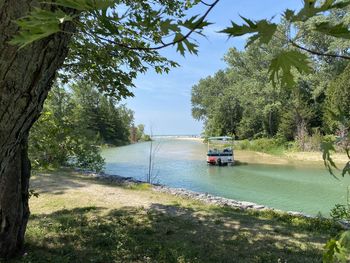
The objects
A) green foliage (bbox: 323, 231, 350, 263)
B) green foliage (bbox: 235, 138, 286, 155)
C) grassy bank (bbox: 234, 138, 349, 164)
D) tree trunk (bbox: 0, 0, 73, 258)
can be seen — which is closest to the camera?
green foliage (bbox: 323, 231, 350, 263)

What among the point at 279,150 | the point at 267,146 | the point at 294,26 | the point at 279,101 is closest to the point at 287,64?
the point at 294,26

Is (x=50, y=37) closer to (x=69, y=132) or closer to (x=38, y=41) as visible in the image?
(x=38, y=41)

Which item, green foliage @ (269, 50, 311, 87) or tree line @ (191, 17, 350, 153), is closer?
green foliage @ (269, 50, 311, 87)

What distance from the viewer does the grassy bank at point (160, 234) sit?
5.53 metres

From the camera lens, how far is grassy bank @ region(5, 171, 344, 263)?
5527 millimetres

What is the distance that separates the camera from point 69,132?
22.8ft

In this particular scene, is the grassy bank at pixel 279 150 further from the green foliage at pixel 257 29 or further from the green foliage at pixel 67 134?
the green foliage at pixel 257 29

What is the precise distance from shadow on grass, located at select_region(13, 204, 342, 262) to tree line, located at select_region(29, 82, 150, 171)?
51.9 inches

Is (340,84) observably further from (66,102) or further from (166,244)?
(166,244)

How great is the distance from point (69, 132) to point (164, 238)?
8.42ft

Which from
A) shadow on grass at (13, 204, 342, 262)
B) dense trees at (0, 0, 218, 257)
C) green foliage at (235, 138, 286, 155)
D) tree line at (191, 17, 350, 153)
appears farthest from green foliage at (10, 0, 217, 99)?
green foliage at (235, 138, 286, 155)

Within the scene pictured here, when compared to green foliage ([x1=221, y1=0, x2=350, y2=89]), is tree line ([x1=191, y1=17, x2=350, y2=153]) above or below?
above

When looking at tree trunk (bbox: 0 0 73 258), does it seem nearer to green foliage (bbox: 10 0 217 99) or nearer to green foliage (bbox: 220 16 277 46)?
green foliage (bbox: 10 0 217 99)

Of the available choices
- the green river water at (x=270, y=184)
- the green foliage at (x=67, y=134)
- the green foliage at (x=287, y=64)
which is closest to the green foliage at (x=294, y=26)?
the green foliage at (x=287, y=64)
